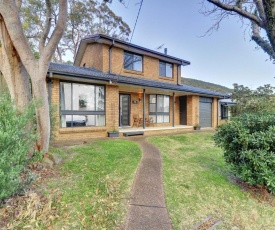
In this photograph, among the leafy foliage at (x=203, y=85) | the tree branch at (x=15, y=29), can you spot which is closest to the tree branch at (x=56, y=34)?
the tree branch at (x=15, y=29)

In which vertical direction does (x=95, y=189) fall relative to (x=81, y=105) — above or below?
below

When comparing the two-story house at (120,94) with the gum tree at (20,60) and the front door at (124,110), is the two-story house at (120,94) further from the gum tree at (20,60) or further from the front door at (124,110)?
the gum tree at (20,60)

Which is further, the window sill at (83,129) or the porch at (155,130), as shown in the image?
the porch at (155,130)

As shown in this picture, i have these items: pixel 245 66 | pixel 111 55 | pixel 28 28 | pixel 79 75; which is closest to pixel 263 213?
pixel 79 75

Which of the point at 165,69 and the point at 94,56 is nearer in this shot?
the point at 94,56

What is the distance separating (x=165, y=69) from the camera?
1605 centimetres

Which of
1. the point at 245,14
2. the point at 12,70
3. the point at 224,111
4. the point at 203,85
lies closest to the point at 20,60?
the point at 12,70

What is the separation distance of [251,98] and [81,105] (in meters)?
13.2

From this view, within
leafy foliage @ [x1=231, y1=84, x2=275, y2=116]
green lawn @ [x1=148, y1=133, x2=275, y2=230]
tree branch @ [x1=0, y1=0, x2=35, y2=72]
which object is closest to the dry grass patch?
green lawn @ [x1=148, y1=133, x2=275, y2=230]

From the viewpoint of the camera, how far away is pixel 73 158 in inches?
231

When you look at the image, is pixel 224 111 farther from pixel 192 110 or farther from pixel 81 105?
pixel 81 105

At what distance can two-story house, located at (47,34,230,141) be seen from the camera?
9.10m

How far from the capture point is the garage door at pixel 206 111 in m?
16.1

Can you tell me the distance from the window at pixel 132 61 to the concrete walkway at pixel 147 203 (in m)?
9.92
